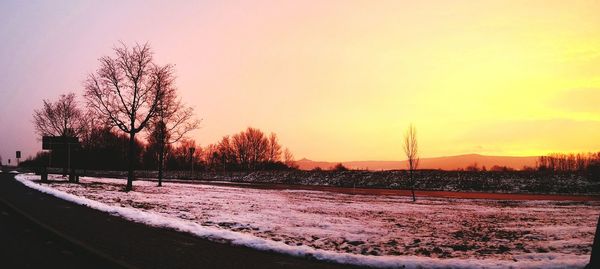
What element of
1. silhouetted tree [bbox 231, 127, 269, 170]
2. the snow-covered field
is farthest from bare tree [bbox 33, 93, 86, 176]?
silhouetted tree [bbox 231, 127, 269, 170]

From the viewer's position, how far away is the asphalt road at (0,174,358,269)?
8.40 metres

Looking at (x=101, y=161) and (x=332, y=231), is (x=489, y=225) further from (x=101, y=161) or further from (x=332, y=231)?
(x=101, y=161)

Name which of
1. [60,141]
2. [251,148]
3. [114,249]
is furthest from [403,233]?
[251,148]

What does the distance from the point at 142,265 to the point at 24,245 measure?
3408 mm

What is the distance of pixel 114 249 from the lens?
9469 millimetres

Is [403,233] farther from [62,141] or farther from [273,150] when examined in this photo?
[273,150]

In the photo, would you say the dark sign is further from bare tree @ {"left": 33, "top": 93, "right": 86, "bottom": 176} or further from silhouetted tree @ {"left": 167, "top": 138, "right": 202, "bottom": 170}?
silhouetted tree @ {"left": 167, "top": 138, "right": 202, "bottom": 170}

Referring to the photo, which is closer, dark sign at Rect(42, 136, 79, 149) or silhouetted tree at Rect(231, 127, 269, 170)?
dark sign at Rect(42, 136, 79, 149)

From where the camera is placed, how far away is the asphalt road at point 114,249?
8398 millimetres

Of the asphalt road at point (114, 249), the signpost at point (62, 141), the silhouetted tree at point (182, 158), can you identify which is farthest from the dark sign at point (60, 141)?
the silhouetted tree at point (182, 158)

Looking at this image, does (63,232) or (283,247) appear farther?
(63,232)

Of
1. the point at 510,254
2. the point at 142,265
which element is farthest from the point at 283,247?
the point at 510,254

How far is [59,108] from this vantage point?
50.9 meters

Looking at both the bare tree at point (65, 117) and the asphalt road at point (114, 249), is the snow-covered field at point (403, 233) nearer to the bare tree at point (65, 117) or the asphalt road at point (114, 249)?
the asphalt road at point (114, 249)
